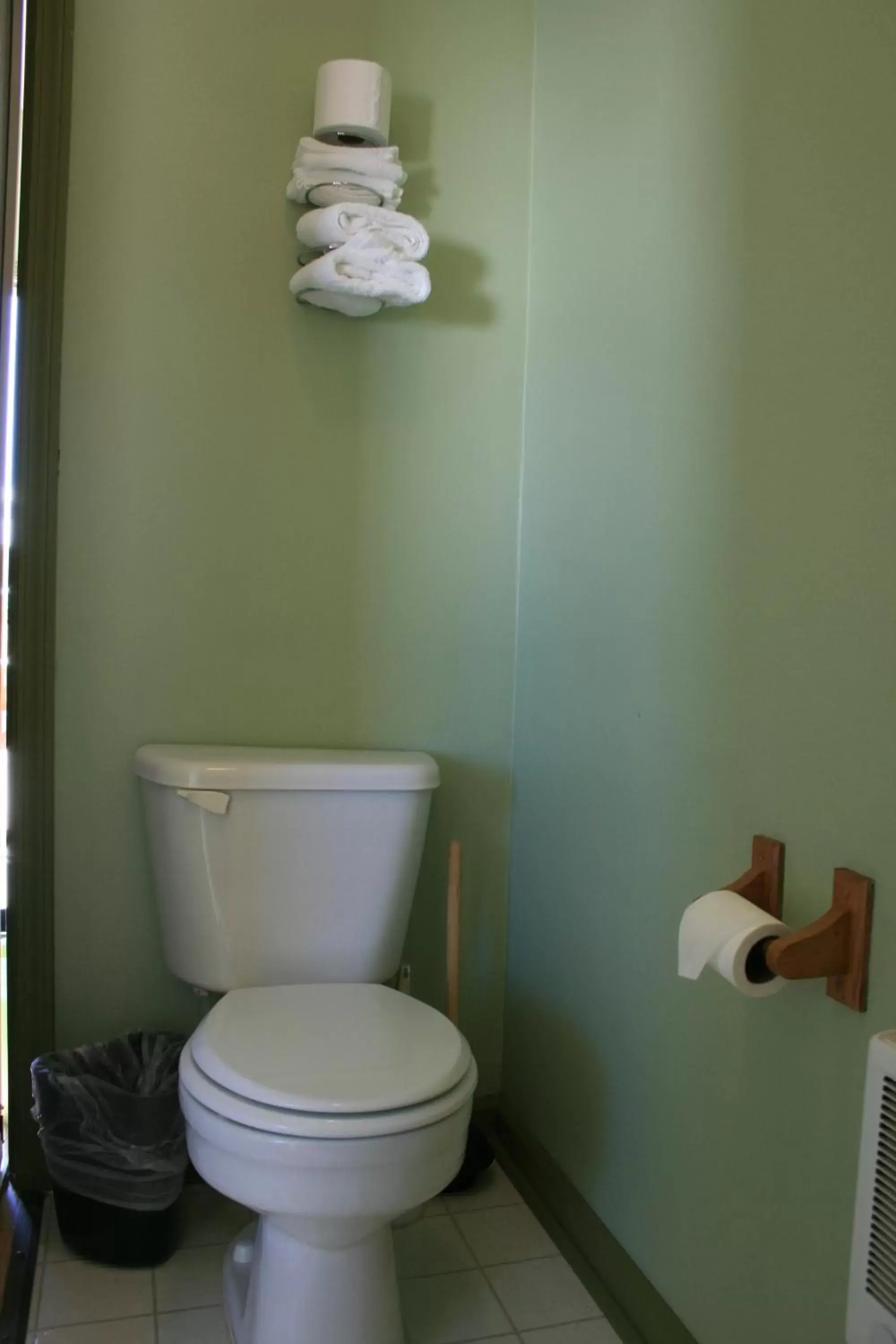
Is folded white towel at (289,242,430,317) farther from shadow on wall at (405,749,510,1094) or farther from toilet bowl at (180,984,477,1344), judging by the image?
toilet bowl at (180,984,477,1344)

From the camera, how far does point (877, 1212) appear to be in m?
0.87

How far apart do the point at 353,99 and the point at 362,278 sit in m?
0.28

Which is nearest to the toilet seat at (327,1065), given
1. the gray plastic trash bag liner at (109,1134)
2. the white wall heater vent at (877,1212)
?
the gray plastic trash bag liner at (109,1134)

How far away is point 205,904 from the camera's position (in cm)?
159

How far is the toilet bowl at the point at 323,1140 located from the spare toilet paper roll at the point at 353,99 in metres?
1.34

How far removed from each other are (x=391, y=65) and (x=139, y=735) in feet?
4.03

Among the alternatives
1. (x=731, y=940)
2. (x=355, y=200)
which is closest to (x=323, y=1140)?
(x=731, y=940)

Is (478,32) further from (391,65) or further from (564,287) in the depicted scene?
(564,287)

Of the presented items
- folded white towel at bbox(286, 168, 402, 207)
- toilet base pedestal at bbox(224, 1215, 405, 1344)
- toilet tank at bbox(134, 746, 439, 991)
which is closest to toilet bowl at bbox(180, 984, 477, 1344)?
toilet base pedestal at bbox(224, 1215, 405, 1344)

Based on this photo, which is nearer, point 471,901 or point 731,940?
point 731,940

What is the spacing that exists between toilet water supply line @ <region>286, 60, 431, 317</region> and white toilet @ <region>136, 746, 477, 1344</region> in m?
0.76

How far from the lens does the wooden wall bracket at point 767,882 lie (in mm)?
1153

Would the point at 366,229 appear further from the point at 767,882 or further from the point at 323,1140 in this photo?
the point at 323,1140

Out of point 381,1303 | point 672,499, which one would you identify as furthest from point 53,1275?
point 672,499
